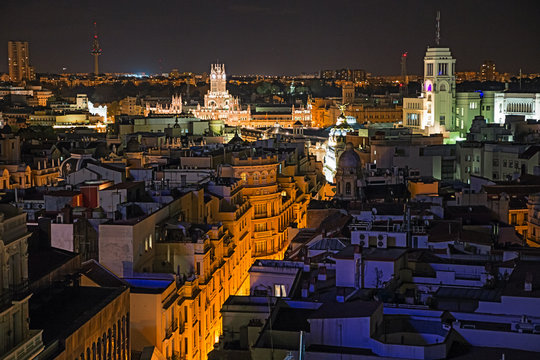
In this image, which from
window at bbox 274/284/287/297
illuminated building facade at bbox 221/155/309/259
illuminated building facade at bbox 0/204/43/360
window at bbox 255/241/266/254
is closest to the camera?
illuminated building facade at bbox 0/204/43/360

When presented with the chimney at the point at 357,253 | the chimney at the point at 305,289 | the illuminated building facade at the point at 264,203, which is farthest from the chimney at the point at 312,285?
the illuminated building facade at the point at 264,203

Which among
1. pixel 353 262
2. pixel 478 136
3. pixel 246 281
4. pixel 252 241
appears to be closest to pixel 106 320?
pixel 353 262

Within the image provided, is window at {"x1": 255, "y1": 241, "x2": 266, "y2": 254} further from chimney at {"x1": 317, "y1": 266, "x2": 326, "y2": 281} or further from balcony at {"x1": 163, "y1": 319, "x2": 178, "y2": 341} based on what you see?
balcony at {"x1": 163, "y1": 319, "x2": 178, "y2": 341}

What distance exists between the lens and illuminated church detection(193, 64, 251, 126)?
15238cm

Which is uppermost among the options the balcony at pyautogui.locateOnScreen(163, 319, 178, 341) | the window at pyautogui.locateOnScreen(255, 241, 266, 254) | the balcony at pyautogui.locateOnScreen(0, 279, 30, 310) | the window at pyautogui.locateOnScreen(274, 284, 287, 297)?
the balcony at pyautogui.locateOnScreen(0, 279, 30, 310)

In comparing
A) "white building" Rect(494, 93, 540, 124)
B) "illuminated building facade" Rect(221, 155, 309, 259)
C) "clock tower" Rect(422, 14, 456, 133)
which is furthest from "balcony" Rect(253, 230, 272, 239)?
"white building" Rect(494, 93, 540, 124)

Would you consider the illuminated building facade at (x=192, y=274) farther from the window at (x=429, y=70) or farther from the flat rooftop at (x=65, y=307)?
the window at (x=429, y=70)

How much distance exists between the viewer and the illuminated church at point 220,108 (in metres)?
152

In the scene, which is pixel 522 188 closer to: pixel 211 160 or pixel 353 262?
pixel 211 160

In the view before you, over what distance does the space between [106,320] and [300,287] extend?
7.76m

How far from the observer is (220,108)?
159125 mm

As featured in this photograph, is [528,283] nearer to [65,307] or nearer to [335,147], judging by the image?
[65,307]

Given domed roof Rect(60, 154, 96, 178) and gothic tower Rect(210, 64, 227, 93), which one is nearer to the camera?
domed roof Rect(60, 154, 96, 178)

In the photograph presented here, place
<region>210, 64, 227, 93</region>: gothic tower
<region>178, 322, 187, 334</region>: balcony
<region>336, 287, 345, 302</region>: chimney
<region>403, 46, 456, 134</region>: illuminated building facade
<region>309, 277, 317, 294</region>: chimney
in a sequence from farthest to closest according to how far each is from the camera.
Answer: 1. <region>210, 64, 227, 93</region>: gothic tower
2. <region>403, 46, 456, 134</region>: illuminated building facade
3. <region>178, 322, 187, 334</region>: balcony
4. <region>309, 277, 317, 294</region>: chimney
5. <region>336, 287, 345, 302</region>: chimney
